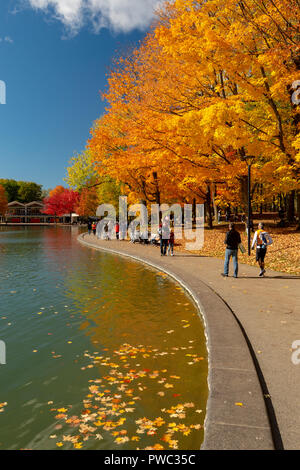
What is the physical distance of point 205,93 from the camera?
18469mm

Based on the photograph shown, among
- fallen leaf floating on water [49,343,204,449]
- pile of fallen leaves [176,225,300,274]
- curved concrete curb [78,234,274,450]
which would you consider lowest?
fallen leaf floating on water [49,343,204,449]

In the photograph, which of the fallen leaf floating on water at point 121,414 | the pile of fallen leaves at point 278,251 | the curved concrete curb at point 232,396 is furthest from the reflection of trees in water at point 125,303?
the pile of fallen leaves at point 278,251

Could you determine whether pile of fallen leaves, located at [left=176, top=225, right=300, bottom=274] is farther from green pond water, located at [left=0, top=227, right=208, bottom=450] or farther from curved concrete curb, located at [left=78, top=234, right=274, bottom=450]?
curved concrete curb, located at [left=78, top=234, right=274, bottom=450]

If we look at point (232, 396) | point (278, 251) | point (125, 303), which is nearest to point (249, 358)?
point (232, 396)

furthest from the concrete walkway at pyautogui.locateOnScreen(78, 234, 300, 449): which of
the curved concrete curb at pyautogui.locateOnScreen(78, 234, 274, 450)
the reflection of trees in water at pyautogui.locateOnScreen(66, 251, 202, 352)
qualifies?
the reflection of trees in water at pyautogui.locateOnScreen(66, 251, 202, 352)

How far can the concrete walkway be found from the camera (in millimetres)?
3650

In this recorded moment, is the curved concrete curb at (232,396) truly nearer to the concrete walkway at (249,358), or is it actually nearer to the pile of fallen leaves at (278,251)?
the concrete walkway at (249,358)

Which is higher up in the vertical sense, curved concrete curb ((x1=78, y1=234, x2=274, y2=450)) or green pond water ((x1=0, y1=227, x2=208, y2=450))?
curved concrete curb ((x1=78, y1=234, x2=274, y2=450))

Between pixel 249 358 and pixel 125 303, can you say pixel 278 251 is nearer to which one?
pixel 125 303

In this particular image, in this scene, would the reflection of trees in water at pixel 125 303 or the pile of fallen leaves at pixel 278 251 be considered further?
the pile of fallen leaves at pixel 278 251

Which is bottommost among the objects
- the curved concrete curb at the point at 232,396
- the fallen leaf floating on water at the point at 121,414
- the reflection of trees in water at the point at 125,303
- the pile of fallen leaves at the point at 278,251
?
the fallen leaf floating on water at the point at 121,414

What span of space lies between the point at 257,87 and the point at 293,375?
13.4 metres

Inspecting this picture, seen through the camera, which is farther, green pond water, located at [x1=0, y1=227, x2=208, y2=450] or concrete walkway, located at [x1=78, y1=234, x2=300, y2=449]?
green pond water, located at [x1=0, y1=227, x2=208, y2=450]

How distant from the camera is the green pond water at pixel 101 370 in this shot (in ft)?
13.2
